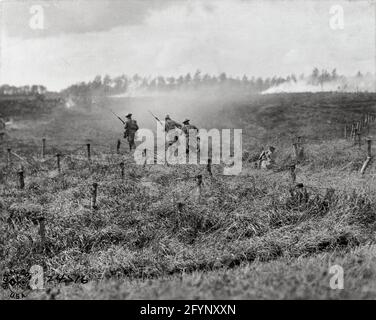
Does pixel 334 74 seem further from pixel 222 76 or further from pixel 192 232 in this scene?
pixel 192 232

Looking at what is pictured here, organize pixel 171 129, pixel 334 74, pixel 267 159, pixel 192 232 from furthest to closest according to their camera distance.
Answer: pixel 334 74 < pixel 171 129 < pixel 267 159 < pixel 192 232

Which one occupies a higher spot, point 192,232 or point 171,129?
point 171,129

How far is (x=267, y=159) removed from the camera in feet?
51.3

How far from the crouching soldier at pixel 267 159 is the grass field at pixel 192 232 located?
0.94 m

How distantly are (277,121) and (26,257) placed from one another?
2984 centimetres

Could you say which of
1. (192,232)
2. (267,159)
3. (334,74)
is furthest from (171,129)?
(334,74)

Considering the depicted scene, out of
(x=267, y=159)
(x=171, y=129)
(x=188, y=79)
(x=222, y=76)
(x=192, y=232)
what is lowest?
(x=192, y=232)

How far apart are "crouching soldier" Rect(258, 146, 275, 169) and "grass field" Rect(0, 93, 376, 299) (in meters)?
0.94

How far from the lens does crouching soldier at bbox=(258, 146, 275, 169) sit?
606 inches

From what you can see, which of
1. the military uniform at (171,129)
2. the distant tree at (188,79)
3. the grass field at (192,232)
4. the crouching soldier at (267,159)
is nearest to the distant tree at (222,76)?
the distant tree at (188,79)

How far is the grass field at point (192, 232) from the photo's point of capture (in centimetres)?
517

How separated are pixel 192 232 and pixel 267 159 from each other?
796 centimetres

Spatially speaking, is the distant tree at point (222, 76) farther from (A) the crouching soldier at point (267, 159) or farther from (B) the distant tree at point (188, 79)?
(A) the crouching soldier at point (267, 159)
